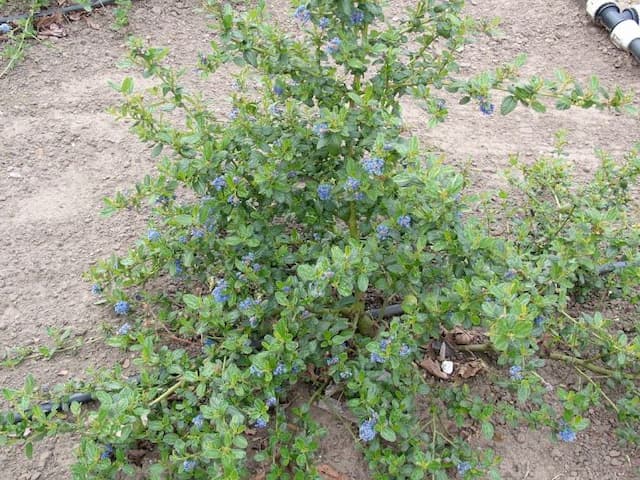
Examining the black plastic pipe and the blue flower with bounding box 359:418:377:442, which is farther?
the black plastic pipe

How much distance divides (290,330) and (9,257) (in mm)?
1679

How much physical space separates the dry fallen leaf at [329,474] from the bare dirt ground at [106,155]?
0.03 metres

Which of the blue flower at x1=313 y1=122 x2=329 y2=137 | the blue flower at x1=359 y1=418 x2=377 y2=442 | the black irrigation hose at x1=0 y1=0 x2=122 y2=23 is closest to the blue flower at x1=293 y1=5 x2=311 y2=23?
the blue flower at x1=313 y1=122 x2=329 y2=137

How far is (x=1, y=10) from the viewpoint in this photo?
4.44 meters

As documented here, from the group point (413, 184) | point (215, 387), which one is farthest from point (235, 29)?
point (215, 387)

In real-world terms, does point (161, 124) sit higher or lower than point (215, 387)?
higher

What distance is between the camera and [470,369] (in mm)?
2580

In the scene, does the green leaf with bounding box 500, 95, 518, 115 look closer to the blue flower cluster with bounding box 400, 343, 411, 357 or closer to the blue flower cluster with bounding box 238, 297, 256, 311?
the blue flower cluster with bounding box 400, 343, 411, 357

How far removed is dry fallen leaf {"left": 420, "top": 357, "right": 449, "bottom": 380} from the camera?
8.45 feet

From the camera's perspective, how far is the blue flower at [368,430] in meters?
2.00

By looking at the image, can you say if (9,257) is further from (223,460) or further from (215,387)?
(223,460)

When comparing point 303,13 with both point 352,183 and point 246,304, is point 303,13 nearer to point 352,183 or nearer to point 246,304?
point 352,183

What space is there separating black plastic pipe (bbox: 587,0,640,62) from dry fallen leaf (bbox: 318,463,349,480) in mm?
3287

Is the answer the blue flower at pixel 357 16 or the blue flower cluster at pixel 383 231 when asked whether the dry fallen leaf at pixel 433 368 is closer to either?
the blue flower cluster at pixel 383 231
